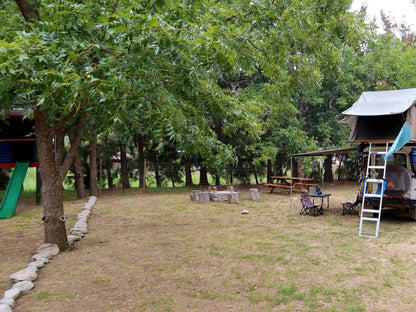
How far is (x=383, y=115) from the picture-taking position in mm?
8516

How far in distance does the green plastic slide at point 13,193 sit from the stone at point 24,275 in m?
5.52

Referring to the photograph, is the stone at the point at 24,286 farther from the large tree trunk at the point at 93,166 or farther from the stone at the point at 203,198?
the large tree trunk at the point at 93,166

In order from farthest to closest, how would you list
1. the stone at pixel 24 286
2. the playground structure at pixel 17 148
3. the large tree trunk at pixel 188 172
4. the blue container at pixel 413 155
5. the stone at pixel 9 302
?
the large tree trunk at pixel 188 172, the playground structure at pixel 17 148, the blue container at pixel 413 155, the stone at pixel 24 286, the stone at pixel 9 302

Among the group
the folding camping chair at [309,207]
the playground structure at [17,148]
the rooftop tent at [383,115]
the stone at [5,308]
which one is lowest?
→ the stone at [5,308]

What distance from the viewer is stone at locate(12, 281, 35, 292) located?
14.0ft

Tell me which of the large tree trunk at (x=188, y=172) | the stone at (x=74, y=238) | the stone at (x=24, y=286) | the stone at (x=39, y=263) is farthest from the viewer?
the large tree trunk at (x=188, y=172)

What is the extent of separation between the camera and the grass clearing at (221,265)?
3977mm

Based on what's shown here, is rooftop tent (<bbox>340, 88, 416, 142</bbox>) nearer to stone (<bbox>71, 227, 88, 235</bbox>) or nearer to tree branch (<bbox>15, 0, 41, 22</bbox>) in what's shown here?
stone (<bbox>71, 227, 88, 235</bbox>)

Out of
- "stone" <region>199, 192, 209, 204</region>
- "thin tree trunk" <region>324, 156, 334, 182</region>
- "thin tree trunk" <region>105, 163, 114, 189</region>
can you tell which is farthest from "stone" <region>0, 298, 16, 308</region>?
"thin tree trunk" <region>324, 156, 334, 182</region>

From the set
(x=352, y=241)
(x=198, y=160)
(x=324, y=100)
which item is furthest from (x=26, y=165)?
(x=324, y=100)

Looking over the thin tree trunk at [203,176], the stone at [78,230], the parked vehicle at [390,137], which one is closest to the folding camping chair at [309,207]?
the parked vehicle at [390,137]

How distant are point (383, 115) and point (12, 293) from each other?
8.55m

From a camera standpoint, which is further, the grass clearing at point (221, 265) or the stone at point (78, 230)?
the stone at point (78, 230)

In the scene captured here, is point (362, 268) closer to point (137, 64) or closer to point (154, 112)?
point (154, 112)
